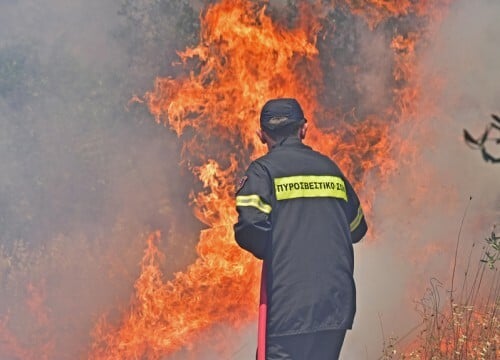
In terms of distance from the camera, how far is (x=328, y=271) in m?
3.63

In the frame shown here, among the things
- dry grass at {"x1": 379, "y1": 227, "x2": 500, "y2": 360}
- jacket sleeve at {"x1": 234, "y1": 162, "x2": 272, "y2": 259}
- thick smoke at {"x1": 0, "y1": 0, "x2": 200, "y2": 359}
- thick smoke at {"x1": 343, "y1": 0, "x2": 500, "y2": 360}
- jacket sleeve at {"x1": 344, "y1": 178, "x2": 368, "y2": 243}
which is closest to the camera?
jacket sleeve at {"x1": 234, "y1": 162, "x2": 272, "y2": 259}

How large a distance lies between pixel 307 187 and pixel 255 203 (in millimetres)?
301

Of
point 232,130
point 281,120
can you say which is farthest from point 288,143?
point 232,130

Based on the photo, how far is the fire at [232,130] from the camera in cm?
630

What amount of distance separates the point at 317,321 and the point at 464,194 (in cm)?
392

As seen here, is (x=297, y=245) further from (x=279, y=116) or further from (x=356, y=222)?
(x=279, y=116)

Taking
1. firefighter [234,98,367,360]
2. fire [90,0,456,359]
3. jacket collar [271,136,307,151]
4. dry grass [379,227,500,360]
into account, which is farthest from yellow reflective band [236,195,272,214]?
fire [90,0,456,359]

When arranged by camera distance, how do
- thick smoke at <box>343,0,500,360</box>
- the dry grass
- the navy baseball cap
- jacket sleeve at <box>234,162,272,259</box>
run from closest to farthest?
jacket sleeve at <box>234,162,272,259</box>, the navy baseball cap, the dry grass, thick smoke at <box>343,0,500,360</box>

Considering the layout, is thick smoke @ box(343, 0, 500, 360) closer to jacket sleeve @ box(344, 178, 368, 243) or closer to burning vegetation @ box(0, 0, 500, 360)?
burning vegetation @ box(0, 0, 500, 360)

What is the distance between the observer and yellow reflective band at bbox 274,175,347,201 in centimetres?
359

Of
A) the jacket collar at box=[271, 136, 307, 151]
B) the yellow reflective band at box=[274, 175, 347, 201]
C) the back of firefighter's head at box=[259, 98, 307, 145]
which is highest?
the back of firefighter's head at box=[259, 98, 307, 145]

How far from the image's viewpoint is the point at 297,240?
3.59 meters

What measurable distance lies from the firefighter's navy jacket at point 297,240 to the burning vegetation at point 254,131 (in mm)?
1947

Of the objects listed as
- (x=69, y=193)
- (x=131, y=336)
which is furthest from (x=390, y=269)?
(x=69, y=193)
